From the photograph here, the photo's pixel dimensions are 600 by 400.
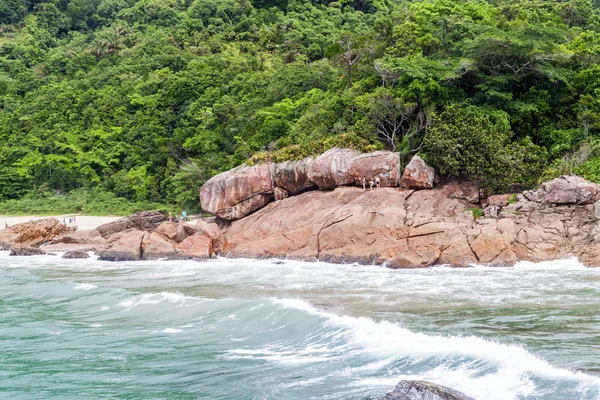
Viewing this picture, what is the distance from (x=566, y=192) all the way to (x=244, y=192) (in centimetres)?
1542

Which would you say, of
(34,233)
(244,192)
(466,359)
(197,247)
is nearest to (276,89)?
(244,192)

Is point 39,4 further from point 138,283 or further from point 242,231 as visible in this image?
point 138,283

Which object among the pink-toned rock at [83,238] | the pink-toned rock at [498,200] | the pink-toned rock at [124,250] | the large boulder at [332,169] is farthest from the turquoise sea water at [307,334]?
the pink-toned rock at [83,238]

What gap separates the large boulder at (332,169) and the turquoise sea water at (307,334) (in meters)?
7.61

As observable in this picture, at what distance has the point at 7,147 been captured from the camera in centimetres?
5669

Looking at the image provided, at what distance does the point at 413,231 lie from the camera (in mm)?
25641

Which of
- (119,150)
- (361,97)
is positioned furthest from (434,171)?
(119,150)

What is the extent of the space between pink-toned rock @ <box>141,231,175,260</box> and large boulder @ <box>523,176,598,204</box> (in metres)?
16.1

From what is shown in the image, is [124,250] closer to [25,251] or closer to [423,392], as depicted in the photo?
[25,251]

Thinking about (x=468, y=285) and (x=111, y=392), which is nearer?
(x=111, y=392)

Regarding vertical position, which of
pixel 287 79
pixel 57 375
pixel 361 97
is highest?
pixel 287 79

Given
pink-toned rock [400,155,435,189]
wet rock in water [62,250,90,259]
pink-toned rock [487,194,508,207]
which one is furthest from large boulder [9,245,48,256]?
pink-toned rock [487,194,508,207]

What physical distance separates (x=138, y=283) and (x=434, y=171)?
1432 cm

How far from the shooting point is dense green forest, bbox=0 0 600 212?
30672 mm
